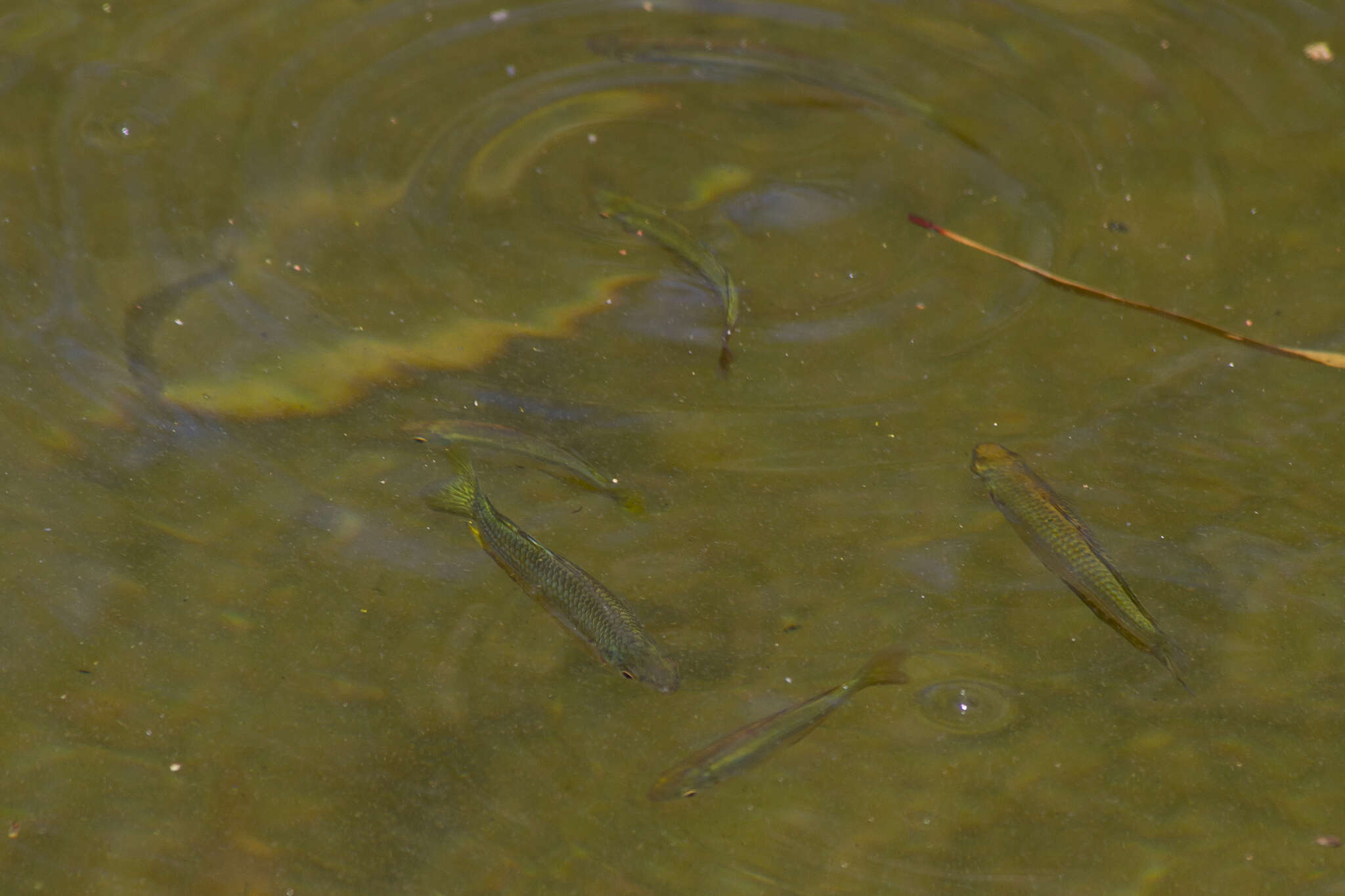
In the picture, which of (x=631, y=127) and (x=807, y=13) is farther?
(x=807, y=13)

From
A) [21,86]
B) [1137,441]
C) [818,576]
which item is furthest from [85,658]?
[1137,441]

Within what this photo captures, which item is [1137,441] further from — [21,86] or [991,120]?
[21,86]

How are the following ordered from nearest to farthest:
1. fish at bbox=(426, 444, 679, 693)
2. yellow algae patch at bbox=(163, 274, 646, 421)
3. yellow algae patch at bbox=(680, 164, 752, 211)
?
fish at bbox=(426, 444, 679, 693) → yellow algae patch at bbox=(163, 274, 646, 421) → yellow algae patch at bbox=(680, 164, 752, 211)

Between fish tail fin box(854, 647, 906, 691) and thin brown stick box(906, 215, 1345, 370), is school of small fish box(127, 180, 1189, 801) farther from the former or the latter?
thin brown stick box(906, 215, 1345, 370)

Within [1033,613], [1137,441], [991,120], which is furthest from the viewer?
[991,120]

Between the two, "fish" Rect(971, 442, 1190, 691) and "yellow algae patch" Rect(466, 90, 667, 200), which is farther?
"yellow algae patch" Rect(466, 90, 667, 200)

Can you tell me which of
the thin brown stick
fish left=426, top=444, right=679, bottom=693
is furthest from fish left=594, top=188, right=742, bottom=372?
fish left=426, top=444, right=679, bottom=693
